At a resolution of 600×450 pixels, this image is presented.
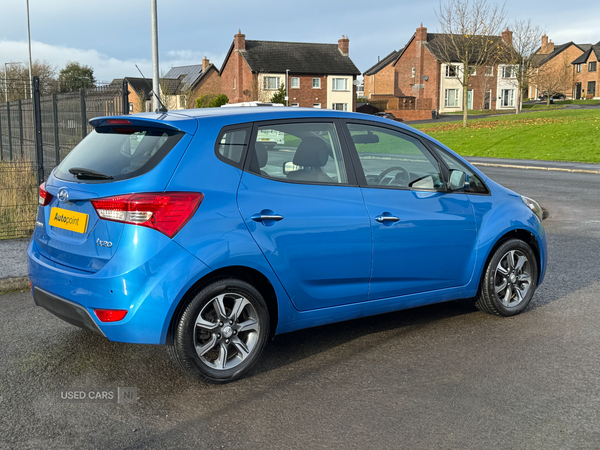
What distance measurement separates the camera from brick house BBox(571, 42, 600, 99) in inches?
3706

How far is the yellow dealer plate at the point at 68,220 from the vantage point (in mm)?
3924

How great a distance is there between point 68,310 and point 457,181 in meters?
3.04

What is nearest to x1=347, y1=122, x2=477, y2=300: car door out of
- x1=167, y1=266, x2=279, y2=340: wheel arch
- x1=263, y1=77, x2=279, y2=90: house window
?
x1=167, y1=266, x2=279, y2=340: wheel arch

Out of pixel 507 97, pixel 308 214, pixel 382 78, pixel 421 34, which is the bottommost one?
pixel 308 214

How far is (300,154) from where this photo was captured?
446cm

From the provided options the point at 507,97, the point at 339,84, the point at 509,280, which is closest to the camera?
the point at 509,280

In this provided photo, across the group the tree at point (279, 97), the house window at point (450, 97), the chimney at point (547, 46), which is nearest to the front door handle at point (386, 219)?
the tree at point (279, 97)

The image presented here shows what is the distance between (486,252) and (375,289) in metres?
1.19

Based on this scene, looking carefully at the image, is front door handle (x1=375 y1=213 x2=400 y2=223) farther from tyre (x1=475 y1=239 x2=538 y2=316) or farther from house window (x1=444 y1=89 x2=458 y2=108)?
house window (x1=444 y1=89 x2=458 y2=108)

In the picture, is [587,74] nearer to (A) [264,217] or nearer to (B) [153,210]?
(A) [264,217]

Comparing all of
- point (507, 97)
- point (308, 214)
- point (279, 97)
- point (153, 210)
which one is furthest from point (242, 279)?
point (507, 97)

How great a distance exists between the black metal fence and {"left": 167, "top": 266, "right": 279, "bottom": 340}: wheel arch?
6118 millimetres

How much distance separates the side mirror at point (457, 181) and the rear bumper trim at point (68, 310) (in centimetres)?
287

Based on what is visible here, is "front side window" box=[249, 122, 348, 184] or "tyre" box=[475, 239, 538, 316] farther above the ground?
"front side window" box=[249, 122, 348, 184]
